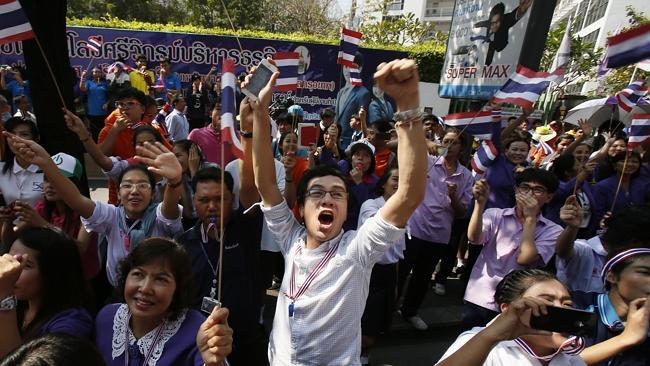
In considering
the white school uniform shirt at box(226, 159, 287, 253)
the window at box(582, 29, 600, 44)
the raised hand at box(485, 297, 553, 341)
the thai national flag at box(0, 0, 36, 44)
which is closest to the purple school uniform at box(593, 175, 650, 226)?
the white school uniform shirt at box(226, 159, 287, 253)

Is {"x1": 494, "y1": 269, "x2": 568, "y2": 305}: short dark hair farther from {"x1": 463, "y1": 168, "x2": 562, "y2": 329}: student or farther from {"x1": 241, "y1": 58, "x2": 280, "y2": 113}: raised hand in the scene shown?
{"x1": 241, "y1": 58, "x2": 280, "y2": 113}: raised hand

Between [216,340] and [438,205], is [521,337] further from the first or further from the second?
[438,205]

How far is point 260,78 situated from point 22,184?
2349mm

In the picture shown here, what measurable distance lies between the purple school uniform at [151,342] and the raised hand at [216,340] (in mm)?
276

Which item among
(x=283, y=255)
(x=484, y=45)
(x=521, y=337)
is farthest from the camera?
(x=484, y=45)

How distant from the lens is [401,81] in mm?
1477

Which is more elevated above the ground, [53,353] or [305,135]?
[305,135]

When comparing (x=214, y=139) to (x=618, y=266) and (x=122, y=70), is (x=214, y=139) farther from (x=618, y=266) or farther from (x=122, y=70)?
(x=122, y=70)

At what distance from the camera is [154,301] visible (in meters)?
1.68

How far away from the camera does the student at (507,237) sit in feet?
8.39

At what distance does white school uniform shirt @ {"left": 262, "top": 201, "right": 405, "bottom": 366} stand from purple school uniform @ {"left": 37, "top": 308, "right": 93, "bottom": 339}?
2.67ft

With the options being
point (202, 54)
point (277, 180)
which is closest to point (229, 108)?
point (277, 180)

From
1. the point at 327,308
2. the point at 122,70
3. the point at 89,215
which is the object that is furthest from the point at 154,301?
the point at 122,70

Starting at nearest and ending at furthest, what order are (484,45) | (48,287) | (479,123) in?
1. (48,287)
2. (479,123)
3. (484,45)
